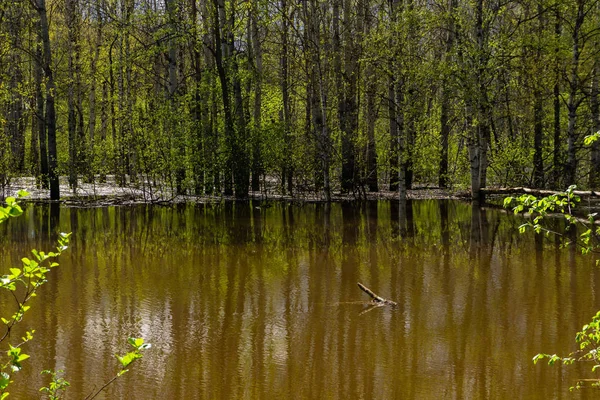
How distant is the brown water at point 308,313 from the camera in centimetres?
554

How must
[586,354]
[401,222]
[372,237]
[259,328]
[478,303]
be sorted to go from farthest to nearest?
1. [401,222]
2. [372,237]
3. [478,303]
4. [259,328]
5. [586,354]

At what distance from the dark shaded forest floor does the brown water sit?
23.5 ft

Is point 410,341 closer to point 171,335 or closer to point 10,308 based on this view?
point 171,335

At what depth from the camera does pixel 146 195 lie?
22.9 meters

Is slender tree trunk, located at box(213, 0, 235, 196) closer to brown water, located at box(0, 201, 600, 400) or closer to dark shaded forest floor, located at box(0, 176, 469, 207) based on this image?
dark shaded forest floor, located at box(0, 176, 469, 207)

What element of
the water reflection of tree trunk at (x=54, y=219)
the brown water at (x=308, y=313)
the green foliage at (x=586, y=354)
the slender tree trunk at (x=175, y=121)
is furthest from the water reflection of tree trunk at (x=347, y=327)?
the slender tree trunk at (x=175, y=121)

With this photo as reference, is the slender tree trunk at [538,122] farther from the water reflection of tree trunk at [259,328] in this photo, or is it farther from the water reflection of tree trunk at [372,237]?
the water reflection of tree trunk at [259,328]

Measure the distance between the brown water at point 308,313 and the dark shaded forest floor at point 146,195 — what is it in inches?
283

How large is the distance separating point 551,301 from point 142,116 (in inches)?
657

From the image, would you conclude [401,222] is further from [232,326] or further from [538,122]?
[538,122]

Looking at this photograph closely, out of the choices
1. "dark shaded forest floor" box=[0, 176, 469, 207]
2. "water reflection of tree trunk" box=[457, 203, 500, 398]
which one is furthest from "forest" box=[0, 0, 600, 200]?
"water reflection of tree trunk" box=[457, 203, 500, 398]

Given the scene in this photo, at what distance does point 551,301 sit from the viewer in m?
8.11

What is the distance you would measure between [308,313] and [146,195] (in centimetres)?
1654

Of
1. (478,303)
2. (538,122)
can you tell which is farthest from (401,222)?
(538,122)
